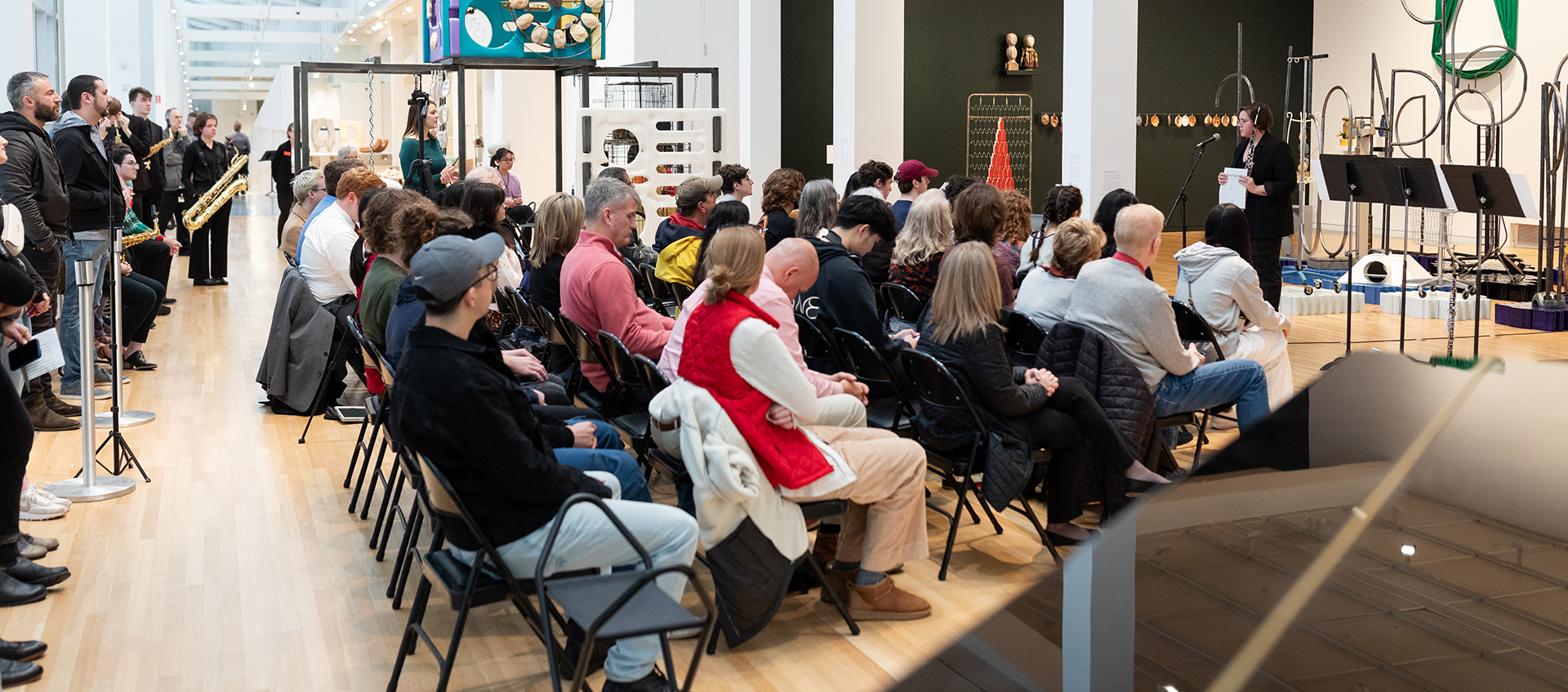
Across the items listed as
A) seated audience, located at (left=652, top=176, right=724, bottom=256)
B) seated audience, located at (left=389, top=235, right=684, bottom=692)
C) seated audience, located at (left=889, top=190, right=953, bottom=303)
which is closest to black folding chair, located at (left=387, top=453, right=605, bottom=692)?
seated audience, located at (left=389, top=235, right=684, bottom=692)

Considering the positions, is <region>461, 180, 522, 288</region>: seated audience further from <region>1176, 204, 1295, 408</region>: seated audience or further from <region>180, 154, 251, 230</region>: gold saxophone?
<region>180, 154, 251, 230</region>: gold saxophone

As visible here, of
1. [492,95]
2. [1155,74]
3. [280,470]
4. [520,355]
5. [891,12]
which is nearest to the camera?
[520,355]

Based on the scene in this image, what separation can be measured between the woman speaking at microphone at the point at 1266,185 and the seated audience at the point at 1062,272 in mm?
4449

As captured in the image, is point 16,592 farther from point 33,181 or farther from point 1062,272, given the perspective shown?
point 1062,272

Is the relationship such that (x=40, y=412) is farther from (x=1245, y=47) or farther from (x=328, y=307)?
(x=1245, y=47)

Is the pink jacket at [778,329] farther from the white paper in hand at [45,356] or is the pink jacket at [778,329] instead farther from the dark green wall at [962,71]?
the dark green wall at [962,71]

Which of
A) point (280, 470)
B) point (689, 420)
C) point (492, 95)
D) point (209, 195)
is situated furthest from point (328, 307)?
point (492, 95)

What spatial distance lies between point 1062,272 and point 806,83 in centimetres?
1129

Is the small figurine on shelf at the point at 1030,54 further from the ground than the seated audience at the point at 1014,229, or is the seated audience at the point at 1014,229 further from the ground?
the small figurine on shelf at the point at 1030,54

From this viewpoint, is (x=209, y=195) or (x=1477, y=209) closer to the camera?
(x=1477, y=209)

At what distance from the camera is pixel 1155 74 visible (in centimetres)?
1656

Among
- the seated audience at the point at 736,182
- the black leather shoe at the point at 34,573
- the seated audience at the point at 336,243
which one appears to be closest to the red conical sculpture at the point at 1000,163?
the seated audience at the point at 736,182

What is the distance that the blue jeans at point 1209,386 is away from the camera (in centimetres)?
415

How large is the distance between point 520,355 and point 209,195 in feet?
23.2
